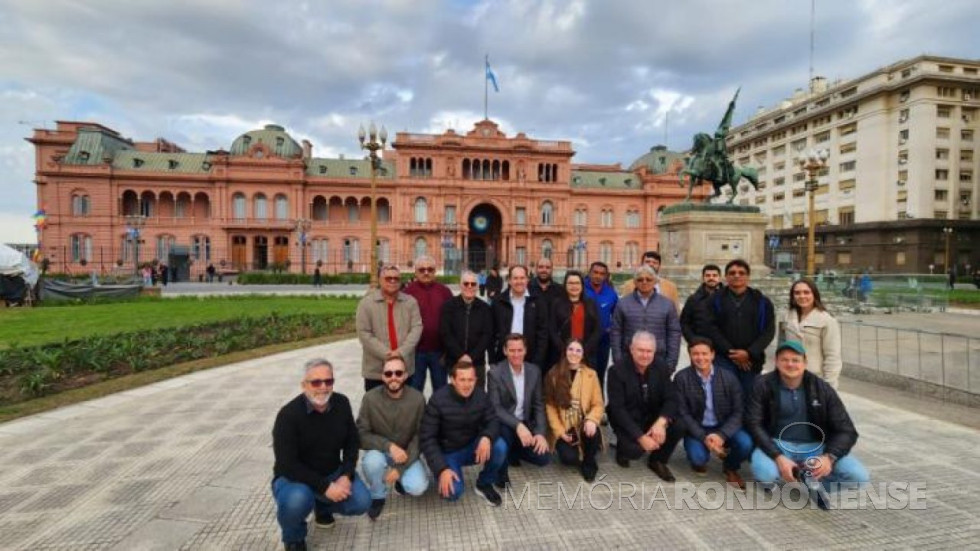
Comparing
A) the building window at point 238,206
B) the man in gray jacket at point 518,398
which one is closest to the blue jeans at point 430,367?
the man in gray jacket at point 518,398

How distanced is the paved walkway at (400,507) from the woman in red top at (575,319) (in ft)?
4.55

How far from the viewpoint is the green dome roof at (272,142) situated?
49125mm

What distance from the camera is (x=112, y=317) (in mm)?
14484

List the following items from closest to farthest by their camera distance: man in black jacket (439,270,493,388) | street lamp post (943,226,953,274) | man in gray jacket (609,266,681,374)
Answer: man in black jacket (439,270,493,388)
man in gray jacket (609,266,681,374)
street lamp post (943,226,953,274)

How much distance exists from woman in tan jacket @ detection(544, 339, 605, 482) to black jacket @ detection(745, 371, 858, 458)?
4.55ft

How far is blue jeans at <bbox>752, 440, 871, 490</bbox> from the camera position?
13.1 ft

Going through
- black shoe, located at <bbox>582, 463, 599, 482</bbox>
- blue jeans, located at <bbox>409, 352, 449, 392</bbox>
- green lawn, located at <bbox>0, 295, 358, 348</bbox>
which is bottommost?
black shoe, located at <bbox>582, 463, 599, 482</bbox>

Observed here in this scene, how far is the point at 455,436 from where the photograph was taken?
4277 millimetres

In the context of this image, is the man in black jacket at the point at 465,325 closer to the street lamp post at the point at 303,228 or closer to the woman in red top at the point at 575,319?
the woman in red top at the point at 575,319

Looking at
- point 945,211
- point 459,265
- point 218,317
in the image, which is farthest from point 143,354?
point 945,211

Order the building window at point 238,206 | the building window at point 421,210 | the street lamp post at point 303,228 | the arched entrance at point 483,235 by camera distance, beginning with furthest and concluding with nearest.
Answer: the arched entrance at point 483,235
the building window at point 421,210
the building window at point 238,206
the street lamp post at point 303,228

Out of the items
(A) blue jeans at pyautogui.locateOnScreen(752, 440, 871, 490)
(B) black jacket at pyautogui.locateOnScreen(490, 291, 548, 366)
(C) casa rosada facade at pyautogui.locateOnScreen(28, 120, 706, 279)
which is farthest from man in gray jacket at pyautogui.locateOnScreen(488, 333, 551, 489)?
(C) casa rosada facade at pyautogui.locateOnScreen(28, 120, 706, 279)

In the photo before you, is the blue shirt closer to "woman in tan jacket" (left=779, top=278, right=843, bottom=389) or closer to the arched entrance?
"woman in tan jacket" (left=779, top=278, right=843, bottom=389)

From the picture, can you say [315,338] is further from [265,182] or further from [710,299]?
[265,182]
